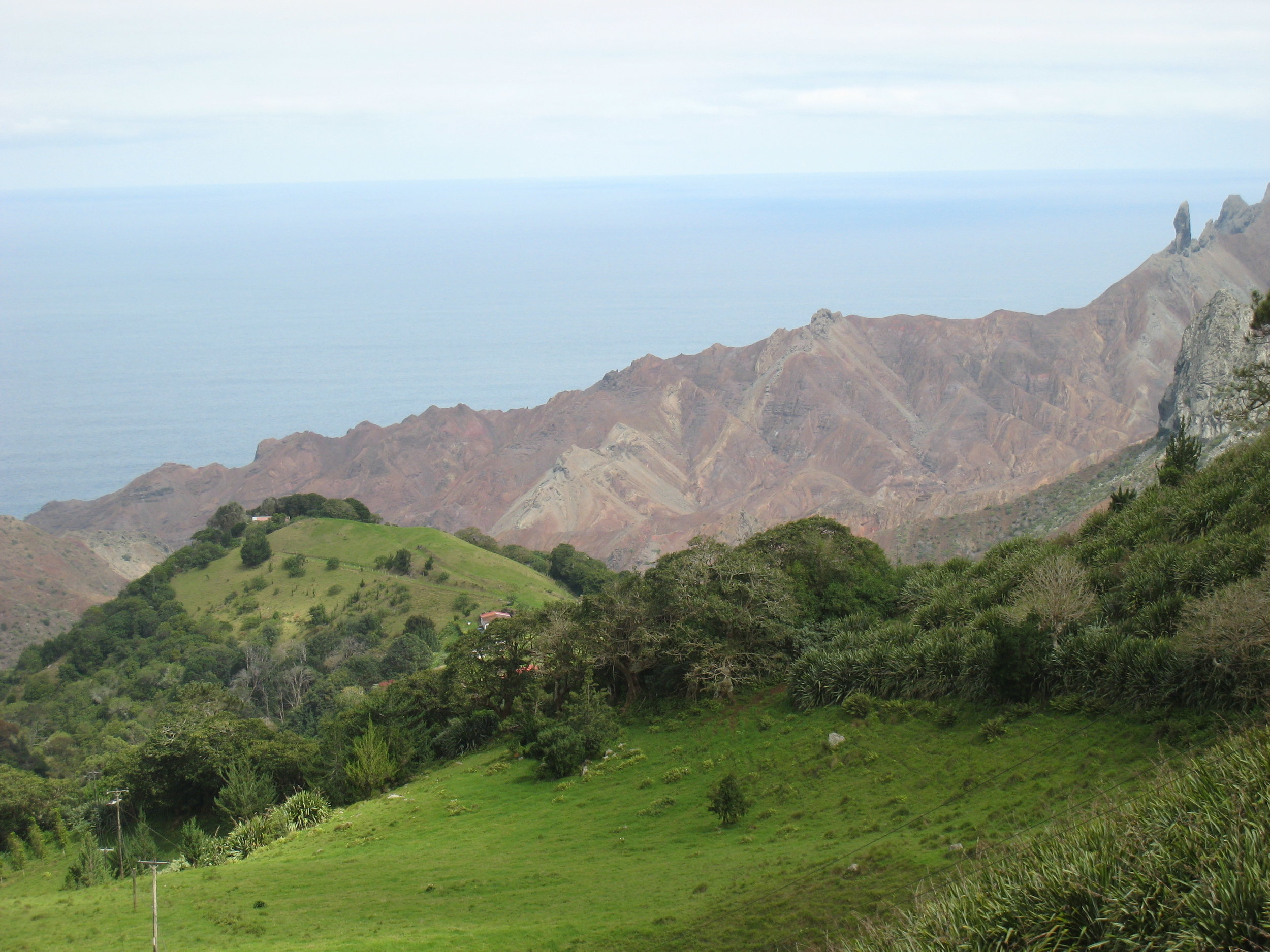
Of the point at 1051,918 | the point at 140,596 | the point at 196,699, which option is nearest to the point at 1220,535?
the point at 1051,918

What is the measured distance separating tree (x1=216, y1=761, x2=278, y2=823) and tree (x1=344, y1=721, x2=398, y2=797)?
3.08 m

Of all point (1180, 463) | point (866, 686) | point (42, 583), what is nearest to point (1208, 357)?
point (1180, 463)

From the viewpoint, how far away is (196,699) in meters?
42.9

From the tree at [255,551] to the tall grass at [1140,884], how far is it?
83339 millimetres

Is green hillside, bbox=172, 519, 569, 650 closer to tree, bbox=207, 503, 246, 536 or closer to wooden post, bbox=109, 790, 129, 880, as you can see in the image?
tree, bbox=207, 503, 246, 536

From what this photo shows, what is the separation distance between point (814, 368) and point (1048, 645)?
428ft

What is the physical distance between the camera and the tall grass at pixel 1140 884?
28.4ft

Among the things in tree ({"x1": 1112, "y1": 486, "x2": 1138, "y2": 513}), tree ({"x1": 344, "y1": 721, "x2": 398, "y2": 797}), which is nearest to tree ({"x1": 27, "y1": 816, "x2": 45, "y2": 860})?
tree ({"x1": 344, "y1": 721, "x2": 398, "y2": 797})

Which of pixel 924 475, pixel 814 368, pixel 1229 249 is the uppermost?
pixel 1229 249

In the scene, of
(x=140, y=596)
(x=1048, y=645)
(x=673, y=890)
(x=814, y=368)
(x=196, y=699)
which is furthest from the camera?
(x=814, y=368)

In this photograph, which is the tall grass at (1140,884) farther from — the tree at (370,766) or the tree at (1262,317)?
the tree at (370,766)

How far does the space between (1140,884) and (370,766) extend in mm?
29623

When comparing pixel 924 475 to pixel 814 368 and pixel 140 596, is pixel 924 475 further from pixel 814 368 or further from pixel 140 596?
pixel 140 596

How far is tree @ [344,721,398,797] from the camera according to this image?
34219 mm
